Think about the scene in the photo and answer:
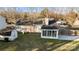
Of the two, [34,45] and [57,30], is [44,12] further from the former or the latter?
[34,45]

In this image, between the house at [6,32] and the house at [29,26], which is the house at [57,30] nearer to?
the house at [29,26]

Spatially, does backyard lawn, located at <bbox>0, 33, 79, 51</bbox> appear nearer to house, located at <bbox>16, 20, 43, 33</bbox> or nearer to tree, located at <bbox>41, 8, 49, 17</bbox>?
house, located at <bbox>16, 20, 43, 33</bbox>

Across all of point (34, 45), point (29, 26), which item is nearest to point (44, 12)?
point (29, 26)

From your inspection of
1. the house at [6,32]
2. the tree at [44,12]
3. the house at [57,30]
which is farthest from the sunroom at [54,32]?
the house at [6,32]

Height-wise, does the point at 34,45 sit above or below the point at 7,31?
below

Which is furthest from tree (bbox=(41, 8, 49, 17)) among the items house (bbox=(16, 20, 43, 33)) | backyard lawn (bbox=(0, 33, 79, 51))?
backyard lawn (bbox=(0, 33, 79, 51))

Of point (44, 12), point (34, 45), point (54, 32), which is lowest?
point (34, 45)

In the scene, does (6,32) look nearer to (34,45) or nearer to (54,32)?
(34,45)

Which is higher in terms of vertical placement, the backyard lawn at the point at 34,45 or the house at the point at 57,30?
the house at the point at 57,30

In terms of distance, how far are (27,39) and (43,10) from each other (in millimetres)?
338

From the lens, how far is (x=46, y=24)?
90.4 inches

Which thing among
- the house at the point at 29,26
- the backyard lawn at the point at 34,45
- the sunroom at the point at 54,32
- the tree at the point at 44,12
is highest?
the tree at the point at 44,12
